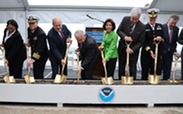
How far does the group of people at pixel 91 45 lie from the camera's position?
8.64 feet

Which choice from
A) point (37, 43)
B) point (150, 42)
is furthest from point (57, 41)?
point (150, 42)

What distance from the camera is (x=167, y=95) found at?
247 centimetres

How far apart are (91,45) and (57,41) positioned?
1.42ft

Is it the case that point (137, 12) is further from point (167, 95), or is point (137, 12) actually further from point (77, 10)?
point (77, 10)

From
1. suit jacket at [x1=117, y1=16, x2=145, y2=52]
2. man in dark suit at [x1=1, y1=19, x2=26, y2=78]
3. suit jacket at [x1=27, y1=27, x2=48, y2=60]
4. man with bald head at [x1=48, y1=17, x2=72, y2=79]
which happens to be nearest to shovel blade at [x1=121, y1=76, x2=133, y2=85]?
suit jacket at [x1=117, y1=16, x2=145, y2=52]

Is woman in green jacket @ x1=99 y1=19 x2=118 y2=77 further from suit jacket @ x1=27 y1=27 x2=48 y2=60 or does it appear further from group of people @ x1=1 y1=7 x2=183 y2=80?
suit jacket @ x1=27 y1=27 x2=48 y2=60

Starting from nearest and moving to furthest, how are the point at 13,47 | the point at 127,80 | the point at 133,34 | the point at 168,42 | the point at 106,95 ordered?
the point at 106,95 < the point at 127,80 < the point at 133,34 < the point at 13,47 < the point at 168,42

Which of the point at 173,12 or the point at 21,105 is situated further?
the point at 173,12

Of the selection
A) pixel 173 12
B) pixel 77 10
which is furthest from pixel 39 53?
pixel 173 12

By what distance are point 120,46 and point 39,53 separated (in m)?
0.99

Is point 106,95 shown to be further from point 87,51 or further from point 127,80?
point 87,51

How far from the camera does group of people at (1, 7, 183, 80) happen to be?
8.64 feet

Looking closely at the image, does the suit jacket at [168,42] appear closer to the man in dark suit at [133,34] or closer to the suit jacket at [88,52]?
the man in dark suit at [133,34]

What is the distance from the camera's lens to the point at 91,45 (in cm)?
261
